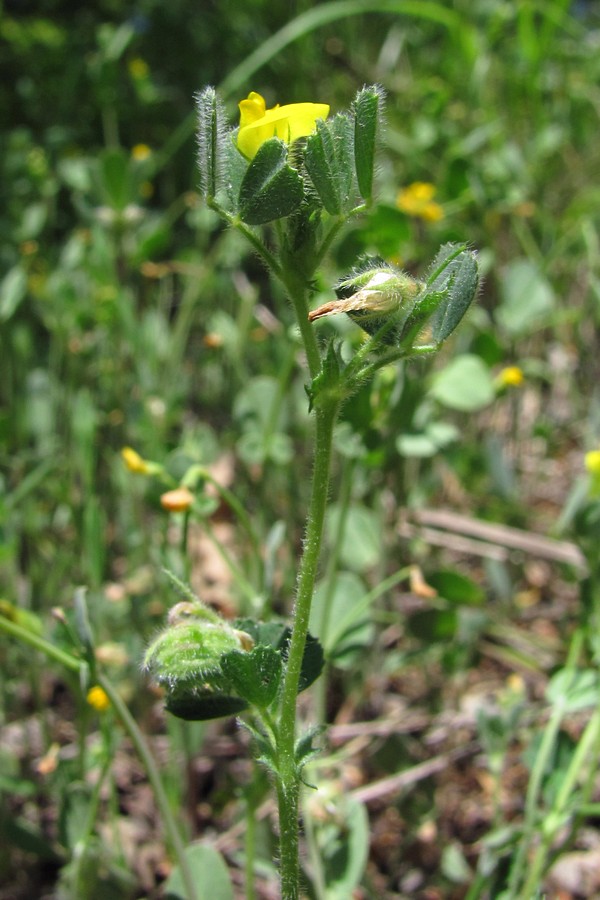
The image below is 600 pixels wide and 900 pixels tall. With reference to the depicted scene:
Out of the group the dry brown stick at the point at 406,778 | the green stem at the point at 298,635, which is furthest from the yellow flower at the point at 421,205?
the green stem at the point at 298,635

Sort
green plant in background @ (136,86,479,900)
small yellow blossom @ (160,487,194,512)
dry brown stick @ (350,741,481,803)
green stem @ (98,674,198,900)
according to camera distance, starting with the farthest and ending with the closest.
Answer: dry brown stick @ (350,741,481,803) → small yellow blossom @ (160,487,194,512) → green stem @ (98,674,198,900) → green plant in background @ (136,86,479,900)

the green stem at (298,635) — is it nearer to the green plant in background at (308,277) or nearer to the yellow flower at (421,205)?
the green plant in background at (308,277)

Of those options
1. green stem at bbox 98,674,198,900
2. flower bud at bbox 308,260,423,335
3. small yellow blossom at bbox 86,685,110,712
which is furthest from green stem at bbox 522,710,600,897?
flower bud at bbox 308,260,423,335

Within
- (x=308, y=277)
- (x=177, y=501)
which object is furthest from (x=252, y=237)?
(x=177, y=501)

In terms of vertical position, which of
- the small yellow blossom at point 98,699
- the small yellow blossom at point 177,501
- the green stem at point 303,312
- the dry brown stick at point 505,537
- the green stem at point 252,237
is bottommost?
the small yellow blossom at point 98,699

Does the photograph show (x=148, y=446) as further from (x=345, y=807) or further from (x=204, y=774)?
(x=345, y=807)

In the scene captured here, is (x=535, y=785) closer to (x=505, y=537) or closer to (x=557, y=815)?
(x=557, y=815)

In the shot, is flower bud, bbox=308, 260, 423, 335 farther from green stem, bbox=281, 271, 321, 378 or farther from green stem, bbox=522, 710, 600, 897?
green stem, bbox=522, 710, 600, 897
